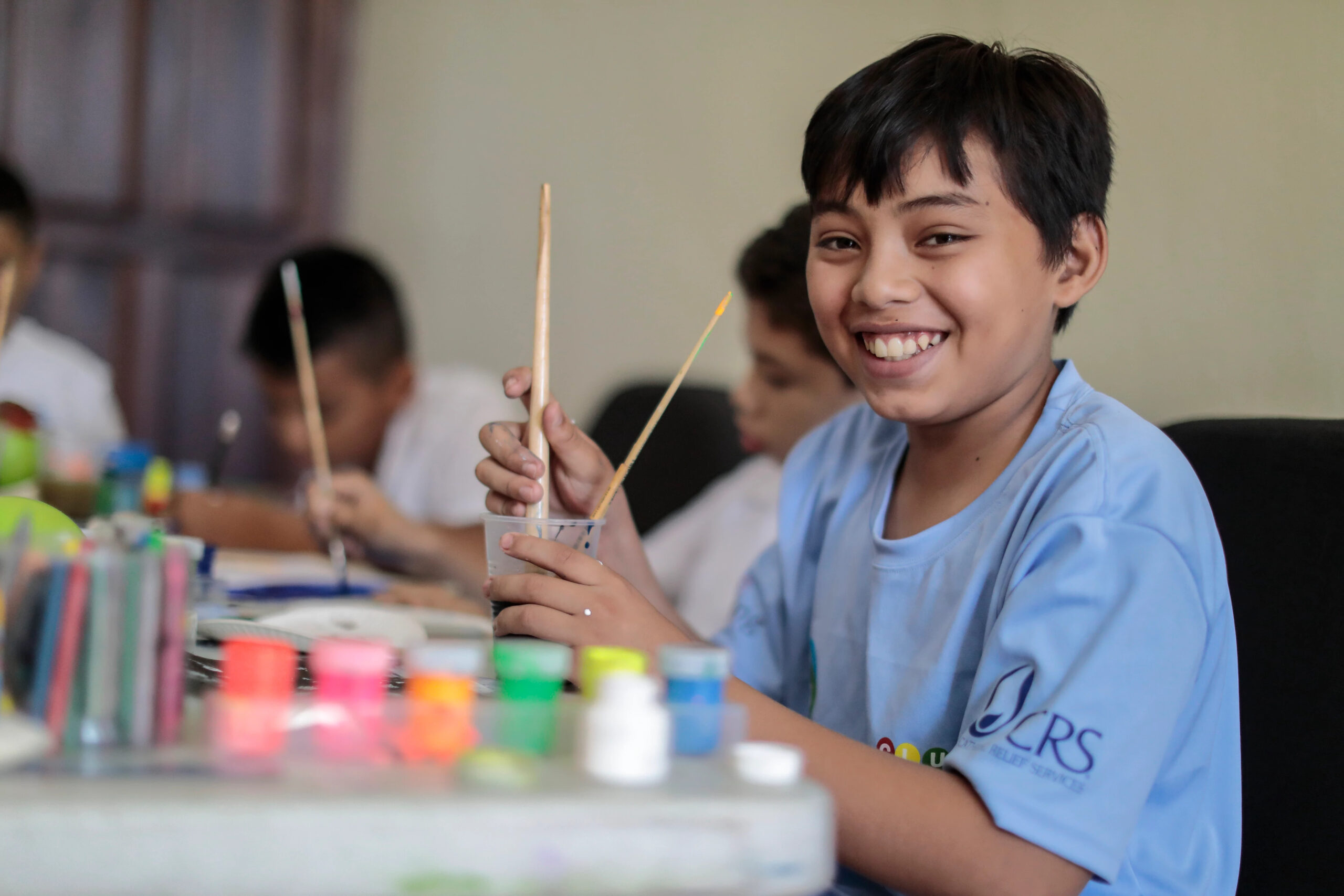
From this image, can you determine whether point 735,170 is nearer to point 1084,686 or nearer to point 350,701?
point 1084,686

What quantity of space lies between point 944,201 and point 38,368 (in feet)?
6.03

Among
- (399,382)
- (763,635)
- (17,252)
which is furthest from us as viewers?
(399,382)

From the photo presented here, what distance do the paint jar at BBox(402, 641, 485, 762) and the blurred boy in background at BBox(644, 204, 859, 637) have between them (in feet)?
2.74

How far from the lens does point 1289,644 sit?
0.82m

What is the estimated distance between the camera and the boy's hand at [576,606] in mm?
662

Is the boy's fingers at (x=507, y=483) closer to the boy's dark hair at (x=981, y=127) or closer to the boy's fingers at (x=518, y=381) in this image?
the boy's fingers at (x=518, y=381)

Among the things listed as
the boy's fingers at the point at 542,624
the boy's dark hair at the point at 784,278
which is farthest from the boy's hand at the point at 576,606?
the boy's dark hair at the point at 784,278

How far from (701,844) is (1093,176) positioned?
67cm

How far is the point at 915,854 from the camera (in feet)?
2.09

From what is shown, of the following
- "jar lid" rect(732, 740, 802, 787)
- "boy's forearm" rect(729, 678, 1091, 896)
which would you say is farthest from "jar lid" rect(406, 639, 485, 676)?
"boy's forearm" rect(729, 678, 1091, 896)

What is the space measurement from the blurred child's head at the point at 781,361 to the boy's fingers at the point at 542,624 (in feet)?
2.59

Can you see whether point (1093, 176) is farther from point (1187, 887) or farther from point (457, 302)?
point (457, 302)

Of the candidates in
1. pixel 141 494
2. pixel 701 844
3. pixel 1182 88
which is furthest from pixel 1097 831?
pixel 141 494

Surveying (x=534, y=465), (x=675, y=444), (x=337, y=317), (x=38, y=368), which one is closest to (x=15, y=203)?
(x=38, y=368)
